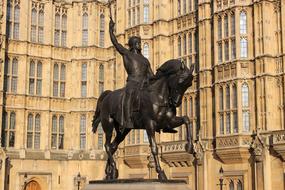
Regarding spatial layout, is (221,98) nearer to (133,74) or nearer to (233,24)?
(233,24)

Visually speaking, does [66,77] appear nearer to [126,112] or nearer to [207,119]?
[207,119]

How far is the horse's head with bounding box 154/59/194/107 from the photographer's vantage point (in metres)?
10.5

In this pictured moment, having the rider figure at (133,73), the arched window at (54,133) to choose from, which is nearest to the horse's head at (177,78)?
the rider figure at (133,73)

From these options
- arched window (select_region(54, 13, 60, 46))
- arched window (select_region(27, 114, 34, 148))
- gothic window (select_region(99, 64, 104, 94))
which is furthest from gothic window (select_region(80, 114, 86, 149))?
arched window (select_region(54, 13, 60, 46))

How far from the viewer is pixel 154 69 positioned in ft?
116

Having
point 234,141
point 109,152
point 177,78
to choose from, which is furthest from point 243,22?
point 177,78

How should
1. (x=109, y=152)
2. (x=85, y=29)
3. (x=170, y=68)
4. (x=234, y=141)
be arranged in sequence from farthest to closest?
(x=85, y=29), (x=234, y=141), (x=109, y=152), (x=170, y=68)

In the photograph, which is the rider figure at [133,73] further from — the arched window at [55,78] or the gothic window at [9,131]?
the arched window at [55,78]

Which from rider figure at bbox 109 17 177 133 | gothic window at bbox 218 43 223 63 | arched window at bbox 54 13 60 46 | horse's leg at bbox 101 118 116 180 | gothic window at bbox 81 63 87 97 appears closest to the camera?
rider figure at bbox 109 17 177 133

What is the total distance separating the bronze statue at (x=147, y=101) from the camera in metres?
10.7

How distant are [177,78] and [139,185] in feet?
7.60

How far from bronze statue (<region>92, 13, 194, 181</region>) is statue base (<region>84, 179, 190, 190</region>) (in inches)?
10.8

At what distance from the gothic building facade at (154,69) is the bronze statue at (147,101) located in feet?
52.2

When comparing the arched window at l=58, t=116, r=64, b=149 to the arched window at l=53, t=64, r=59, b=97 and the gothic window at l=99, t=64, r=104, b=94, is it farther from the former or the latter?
the gothic window at l=99, t=64, r=104, b=94
